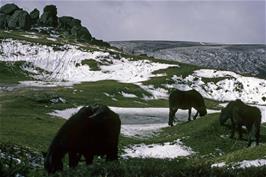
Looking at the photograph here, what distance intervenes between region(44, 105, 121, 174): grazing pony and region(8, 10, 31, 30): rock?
143490 mm

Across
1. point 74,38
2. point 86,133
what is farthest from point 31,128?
point 74,38

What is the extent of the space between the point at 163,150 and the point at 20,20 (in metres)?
135

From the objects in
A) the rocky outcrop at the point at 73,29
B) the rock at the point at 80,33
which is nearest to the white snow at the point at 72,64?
the rocky outcrop at the point at 73,29

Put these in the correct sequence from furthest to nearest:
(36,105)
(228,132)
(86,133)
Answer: (36,105) < (228,132) < (86,133)

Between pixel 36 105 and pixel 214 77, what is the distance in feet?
167

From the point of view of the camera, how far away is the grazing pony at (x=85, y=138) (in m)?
16.4

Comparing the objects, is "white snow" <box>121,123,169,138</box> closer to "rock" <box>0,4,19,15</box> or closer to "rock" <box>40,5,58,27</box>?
"rock" <box>0,4,19,15</box>

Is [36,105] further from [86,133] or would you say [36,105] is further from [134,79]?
[134,79]

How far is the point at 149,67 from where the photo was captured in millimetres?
103125

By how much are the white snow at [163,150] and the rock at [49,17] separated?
452 feet

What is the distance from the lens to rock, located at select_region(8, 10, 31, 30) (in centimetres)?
15725

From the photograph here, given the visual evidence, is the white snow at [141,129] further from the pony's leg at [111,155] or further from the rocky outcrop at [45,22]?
→ the rocky outcrop at [45,22]

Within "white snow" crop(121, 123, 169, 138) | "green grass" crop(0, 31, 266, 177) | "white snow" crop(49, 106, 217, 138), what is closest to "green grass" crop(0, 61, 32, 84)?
"green grass" crop(0, 31, 266, 177)

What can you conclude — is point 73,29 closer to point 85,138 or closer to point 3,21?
point 3,21
